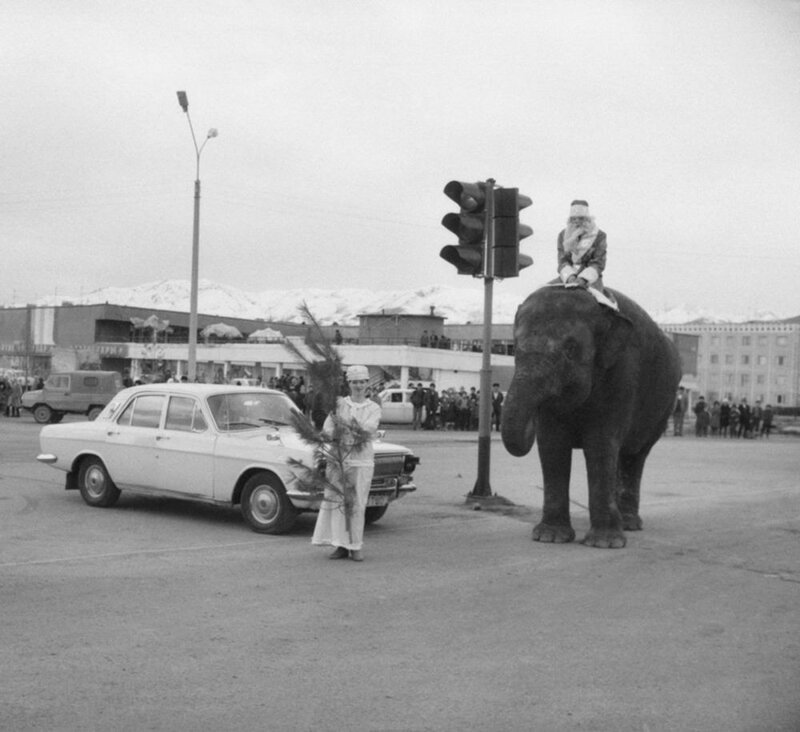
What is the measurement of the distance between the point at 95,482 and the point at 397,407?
28.6m

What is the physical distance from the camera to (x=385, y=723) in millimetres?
5047

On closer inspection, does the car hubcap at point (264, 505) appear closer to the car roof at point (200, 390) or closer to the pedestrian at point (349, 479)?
the pedestrian at point (349, 479)

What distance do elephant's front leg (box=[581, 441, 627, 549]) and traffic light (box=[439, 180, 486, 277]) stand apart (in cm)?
358

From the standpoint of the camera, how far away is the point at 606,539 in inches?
420

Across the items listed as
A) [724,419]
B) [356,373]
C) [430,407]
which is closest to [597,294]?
[356,373]

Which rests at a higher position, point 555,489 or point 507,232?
point 507,232

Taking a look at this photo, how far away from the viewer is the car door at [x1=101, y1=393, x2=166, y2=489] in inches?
488

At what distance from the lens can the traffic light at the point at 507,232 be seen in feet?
44.7

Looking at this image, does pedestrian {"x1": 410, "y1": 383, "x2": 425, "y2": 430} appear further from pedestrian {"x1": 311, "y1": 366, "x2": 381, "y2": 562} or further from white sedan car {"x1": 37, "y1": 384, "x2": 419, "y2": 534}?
pedestrian {"x1": 311, "y1": 366, "x2": 381, "y2": 562}

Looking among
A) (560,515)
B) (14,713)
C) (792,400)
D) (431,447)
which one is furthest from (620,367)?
(792,400)

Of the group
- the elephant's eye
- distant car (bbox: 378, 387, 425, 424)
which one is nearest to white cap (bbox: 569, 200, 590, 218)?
the elephant's eye

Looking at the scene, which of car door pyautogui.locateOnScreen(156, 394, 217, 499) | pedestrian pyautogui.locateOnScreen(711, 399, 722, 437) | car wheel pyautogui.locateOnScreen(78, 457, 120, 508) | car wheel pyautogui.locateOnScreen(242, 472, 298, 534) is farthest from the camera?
pedestrian pyautogui.locateOnScreen(711, 399, 722, 437)

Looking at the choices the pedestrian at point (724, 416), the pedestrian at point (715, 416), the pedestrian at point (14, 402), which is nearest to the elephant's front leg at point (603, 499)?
the pedestrian at point (14, 402)

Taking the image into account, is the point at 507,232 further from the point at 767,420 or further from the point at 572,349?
the point at 767,420
